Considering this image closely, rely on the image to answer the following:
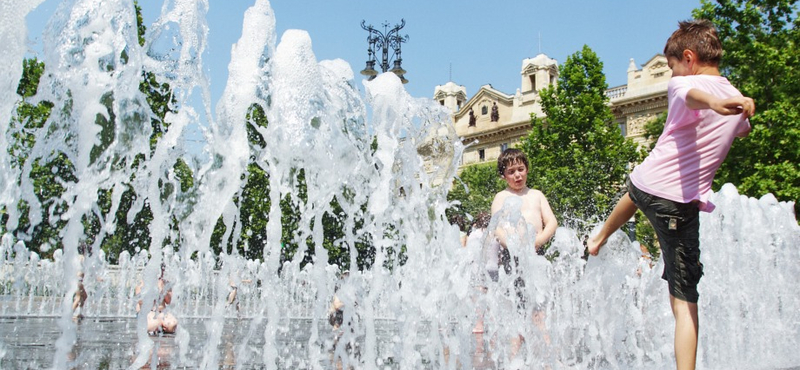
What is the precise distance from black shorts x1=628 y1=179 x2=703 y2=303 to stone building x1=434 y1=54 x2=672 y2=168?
34937mm

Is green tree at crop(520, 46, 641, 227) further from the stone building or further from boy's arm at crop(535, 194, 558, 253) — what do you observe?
boy's arm at crop(535, 194, 558, 253)

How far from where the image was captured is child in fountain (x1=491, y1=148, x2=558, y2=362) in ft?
13.9

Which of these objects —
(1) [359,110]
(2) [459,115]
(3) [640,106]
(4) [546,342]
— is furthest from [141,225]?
(2) [459,115]

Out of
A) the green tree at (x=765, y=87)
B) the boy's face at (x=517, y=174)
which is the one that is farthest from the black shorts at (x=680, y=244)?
the green tree at (x=765, y=87)

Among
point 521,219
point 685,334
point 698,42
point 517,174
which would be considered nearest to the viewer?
point 685,334

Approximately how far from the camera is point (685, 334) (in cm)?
267

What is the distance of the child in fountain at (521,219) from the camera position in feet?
13.9

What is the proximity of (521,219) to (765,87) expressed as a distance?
643 inches

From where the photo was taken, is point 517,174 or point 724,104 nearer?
point 724,104

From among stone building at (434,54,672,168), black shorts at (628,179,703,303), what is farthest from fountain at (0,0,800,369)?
stone building at (434,54,672,168)

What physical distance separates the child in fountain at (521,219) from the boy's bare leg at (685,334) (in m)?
1.36

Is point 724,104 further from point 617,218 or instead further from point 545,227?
point 545,227

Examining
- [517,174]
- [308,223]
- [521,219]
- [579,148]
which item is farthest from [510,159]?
[579,148]

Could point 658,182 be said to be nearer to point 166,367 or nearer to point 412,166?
point 166,367
